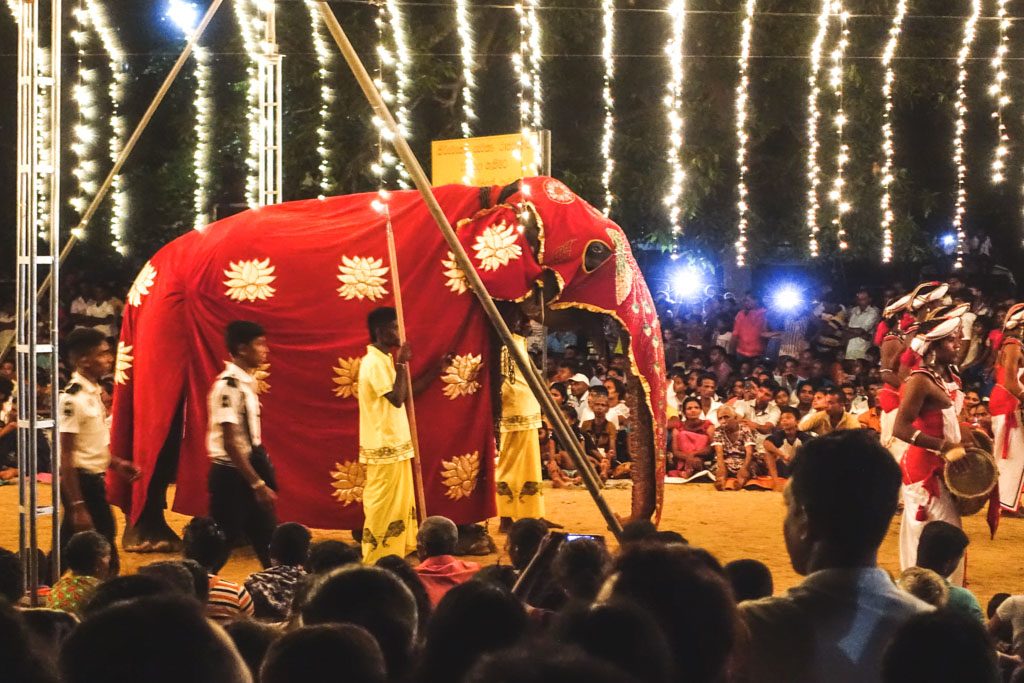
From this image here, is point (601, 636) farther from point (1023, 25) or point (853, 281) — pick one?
point (853, 281)

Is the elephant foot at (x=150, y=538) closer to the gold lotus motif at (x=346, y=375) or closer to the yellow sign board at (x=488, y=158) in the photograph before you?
the gold lotus motif at (x=346, y=375)

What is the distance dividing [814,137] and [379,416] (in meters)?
9.72

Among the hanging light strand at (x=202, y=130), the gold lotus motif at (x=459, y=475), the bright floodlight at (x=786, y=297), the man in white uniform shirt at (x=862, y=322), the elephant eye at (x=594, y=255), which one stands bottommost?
the gold lotus motif at (x=459, y=475)

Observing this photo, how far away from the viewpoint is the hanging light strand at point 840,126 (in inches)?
589

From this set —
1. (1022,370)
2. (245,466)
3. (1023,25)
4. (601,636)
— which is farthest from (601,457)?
(601,636)

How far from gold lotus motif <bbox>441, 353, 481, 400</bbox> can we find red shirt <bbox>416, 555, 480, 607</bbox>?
3.03m

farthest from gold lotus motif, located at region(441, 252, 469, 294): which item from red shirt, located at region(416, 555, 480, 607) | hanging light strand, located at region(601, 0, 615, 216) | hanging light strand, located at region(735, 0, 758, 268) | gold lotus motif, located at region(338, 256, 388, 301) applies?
hanging light strand, located at region(601, 0, 615, 216)

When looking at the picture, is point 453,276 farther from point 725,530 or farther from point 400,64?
point 400,64

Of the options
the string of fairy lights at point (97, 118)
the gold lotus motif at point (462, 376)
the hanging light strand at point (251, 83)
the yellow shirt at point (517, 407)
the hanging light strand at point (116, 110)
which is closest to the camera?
the gold lotus motif at point (462, 376)

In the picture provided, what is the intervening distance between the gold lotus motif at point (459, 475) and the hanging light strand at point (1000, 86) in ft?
27.3

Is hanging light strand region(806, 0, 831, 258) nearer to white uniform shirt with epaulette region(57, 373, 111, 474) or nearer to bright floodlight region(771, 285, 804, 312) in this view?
bright floodlight region(771, 285, 804, 312)

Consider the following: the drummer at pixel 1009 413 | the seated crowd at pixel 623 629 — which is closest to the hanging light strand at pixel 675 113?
the drummer at pixel 1009 413

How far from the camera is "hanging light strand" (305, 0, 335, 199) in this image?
16.2 m

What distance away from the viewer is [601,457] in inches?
479
